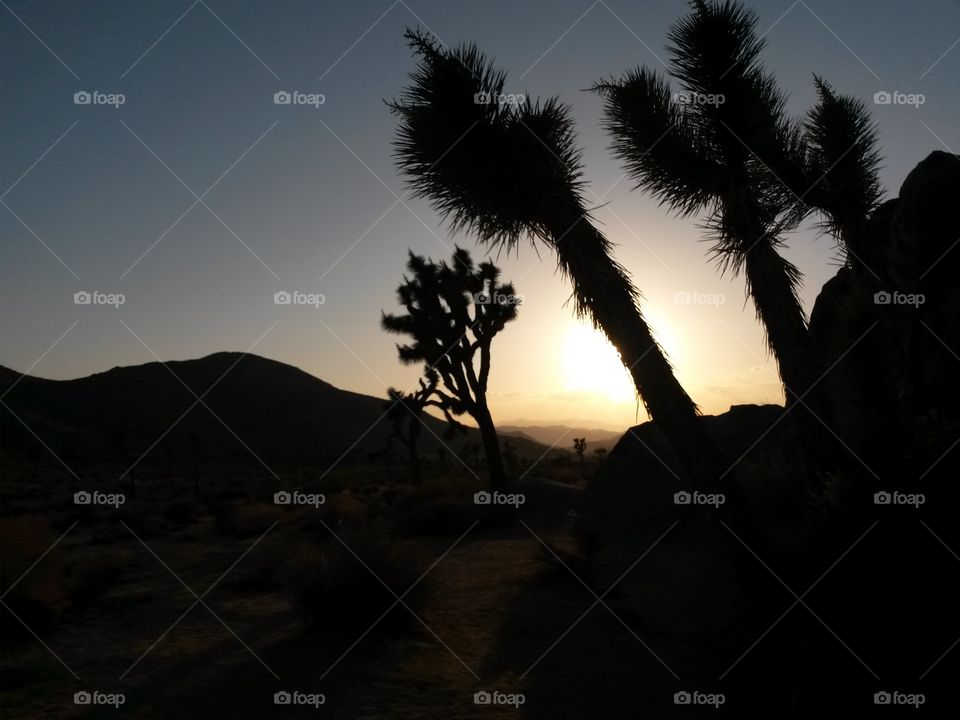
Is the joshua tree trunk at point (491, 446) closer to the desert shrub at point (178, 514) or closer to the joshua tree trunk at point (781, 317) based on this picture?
the desert shrub at point (178, 514)

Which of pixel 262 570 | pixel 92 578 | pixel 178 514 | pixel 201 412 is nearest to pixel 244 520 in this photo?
pixel 178 514

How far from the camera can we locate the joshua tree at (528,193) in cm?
615

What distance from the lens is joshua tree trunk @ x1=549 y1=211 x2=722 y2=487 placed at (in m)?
6.07

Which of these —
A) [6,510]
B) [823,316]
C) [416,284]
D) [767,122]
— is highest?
[416,284]

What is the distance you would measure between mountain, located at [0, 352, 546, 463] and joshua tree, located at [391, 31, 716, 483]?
179 ft

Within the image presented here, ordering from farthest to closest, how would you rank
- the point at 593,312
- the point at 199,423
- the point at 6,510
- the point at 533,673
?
1. the point at 199,423
2. the point at 6,510
3. the point at 593,312
4. the point at 533,673

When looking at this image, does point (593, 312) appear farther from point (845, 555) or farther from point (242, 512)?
point (242, 512)

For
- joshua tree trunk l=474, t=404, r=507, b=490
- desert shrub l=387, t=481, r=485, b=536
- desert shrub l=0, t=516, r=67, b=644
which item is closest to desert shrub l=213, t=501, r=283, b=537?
desert shrub l=387, t=481, r=485, b=536

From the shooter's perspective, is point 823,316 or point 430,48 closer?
point 430,48

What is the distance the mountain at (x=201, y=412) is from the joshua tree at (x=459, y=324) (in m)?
43.5

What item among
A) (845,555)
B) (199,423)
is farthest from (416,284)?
(199,423)

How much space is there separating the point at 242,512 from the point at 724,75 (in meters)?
16.4

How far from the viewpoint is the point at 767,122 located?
702 cm

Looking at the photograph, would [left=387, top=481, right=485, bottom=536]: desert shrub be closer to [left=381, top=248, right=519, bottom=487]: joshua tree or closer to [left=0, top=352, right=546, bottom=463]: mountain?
[left=381, top=248, right=519, bottom=487]: joshua tree
